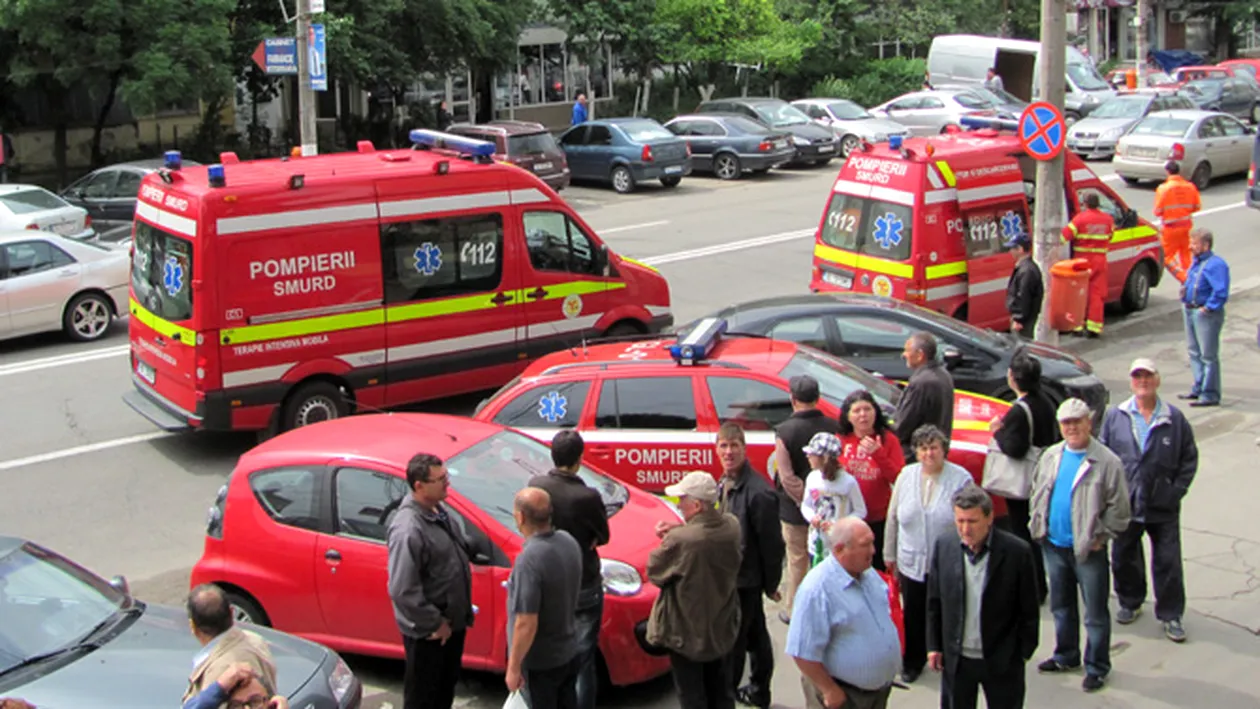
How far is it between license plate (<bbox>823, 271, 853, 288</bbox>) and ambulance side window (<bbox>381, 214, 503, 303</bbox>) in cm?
384

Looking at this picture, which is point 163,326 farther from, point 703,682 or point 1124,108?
point 1124,108

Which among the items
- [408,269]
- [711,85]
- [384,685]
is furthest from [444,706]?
[711,85]

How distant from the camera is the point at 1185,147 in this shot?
2625 centimetres

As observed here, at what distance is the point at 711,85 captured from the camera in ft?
133

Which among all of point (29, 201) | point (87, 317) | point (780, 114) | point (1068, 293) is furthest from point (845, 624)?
point (780, 114)

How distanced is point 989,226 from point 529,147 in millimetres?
14304

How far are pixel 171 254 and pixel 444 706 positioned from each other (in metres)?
6.78

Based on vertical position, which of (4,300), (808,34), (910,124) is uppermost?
(808,34)

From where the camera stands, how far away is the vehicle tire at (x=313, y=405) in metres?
12.7

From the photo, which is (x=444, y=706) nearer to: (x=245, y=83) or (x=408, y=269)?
(x=408, y=269)

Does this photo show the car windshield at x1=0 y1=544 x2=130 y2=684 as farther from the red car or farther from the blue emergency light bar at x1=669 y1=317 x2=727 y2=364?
the blue emergency light bar at x1=669 y1=317 x2=727 y2=364

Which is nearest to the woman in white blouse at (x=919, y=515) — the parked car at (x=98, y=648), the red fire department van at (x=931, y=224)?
the parked car at (x=98, y=648)

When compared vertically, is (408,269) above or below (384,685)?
above

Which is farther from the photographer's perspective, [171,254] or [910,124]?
[910,124]
